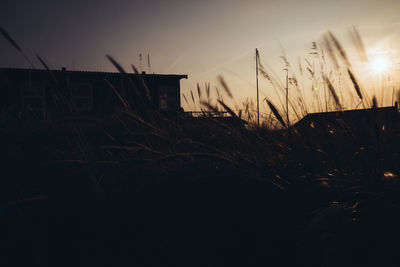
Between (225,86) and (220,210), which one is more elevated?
(225,86)

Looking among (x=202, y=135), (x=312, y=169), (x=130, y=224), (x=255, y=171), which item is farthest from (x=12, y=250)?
(x=202, y=135)

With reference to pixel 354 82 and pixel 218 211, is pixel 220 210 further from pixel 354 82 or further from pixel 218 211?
pixel 354 82

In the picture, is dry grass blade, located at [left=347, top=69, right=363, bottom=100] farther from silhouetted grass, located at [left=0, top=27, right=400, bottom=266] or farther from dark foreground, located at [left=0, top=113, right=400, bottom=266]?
dark foreground, located at [left=0, top=113, right=400, bottom=266]

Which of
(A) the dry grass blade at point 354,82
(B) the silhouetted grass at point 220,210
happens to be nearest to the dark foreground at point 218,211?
(B) the silhouetted grass at point 220,210

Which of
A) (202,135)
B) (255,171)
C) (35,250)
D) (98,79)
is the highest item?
(98,79)

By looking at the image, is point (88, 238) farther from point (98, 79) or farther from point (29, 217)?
point (98, 79)

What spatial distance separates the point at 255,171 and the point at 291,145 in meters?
0.29

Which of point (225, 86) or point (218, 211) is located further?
point (225, 86)

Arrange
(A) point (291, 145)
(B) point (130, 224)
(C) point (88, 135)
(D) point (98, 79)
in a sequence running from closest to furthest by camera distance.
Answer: (B) point (130, 224)
(A) point (291, 145)
(C) point (88, 135)
(D) point (98, 79)

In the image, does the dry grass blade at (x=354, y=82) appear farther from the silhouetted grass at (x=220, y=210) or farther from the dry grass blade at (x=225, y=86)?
the dry grass blade at (x=225, y=86)

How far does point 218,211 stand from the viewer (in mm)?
923

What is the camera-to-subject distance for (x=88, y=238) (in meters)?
0.84

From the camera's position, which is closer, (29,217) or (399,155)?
(29,217)

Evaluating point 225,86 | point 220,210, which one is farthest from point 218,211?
point 225,86
